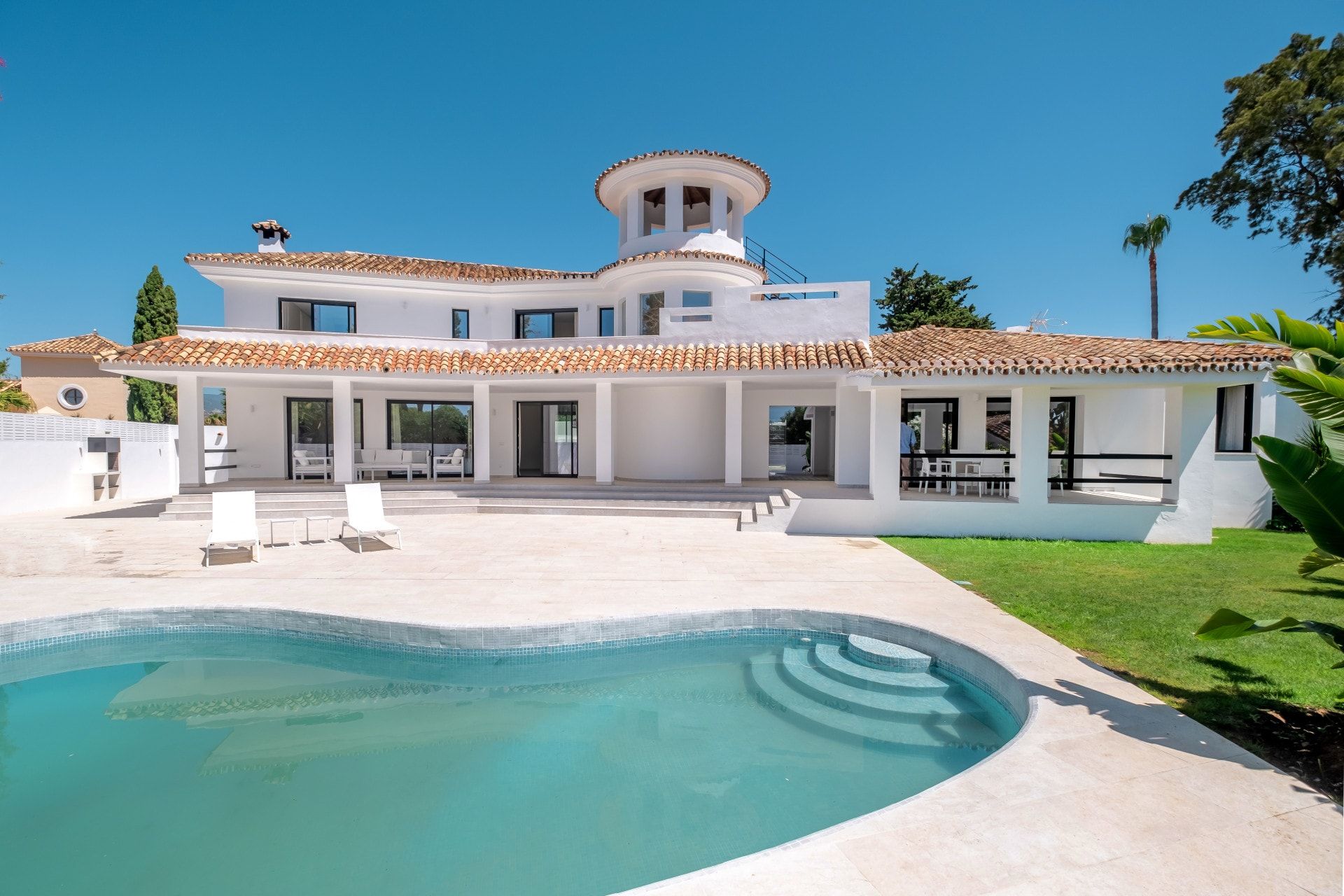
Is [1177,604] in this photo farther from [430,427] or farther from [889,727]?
[430,427]

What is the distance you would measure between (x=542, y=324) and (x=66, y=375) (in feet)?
94.7

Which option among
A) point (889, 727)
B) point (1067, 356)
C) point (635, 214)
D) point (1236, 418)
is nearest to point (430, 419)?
point (635, 214)

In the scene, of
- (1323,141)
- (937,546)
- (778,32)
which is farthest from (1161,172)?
(937,546)

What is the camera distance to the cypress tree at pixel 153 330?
112ft

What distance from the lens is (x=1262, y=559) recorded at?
1043 cm

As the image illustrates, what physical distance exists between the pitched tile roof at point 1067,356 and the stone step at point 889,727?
8769 mm

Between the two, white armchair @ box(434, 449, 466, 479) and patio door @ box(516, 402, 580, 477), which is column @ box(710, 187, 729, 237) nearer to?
patio door @ box(516, 402, 580, 477)

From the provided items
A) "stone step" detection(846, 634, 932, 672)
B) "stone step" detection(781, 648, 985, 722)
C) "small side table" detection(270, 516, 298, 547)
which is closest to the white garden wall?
"small side table" detection(270, 516, 298, 547)

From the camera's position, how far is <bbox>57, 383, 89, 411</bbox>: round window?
29297 mm

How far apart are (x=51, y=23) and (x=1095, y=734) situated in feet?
88.1

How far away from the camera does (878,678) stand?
18.5 ft

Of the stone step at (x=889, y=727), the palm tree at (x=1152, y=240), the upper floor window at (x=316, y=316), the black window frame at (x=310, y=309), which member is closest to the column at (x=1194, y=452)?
the stone step at (x=889, y=727)

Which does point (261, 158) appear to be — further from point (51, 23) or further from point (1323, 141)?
point (1323, 141)

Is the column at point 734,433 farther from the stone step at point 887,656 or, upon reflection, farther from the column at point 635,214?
the stone step at point 887,656
